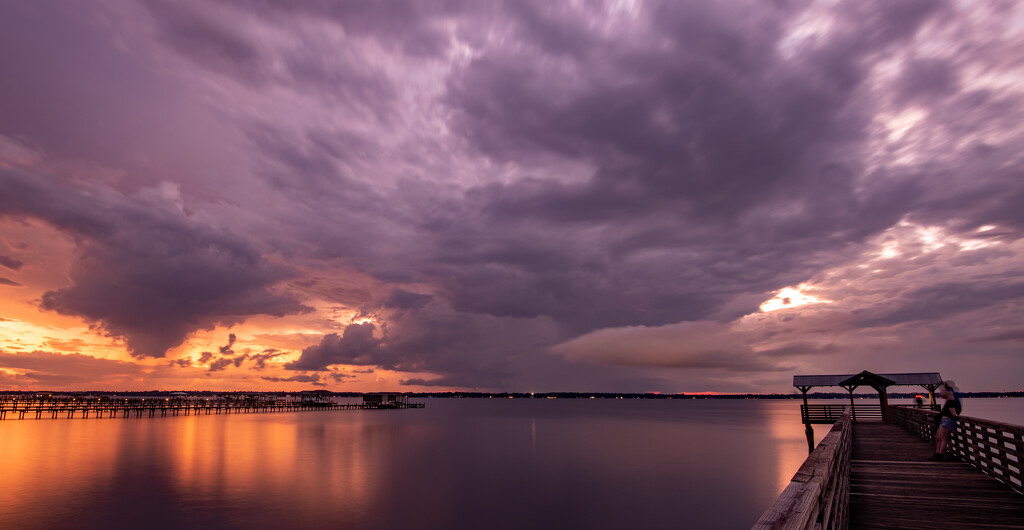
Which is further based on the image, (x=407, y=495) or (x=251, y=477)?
(x=251, y=477)

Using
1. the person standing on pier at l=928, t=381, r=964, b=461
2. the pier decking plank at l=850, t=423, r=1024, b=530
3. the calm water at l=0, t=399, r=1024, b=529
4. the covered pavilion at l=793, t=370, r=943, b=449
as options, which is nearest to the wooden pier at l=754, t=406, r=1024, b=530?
the pier decking plank at l=850, t=423, r=1024, b=530

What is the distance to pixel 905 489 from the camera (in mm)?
12156

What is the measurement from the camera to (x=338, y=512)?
28.5 metres

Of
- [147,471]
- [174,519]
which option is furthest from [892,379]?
[147,471]

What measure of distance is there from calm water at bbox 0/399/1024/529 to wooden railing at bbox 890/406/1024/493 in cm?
1002

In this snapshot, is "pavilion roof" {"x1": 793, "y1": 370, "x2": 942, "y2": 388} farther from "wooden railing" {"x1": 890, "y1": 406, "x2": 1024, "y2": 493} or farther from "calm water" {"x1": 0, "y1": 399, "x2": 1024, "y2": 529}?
"wooden railing" {"x1": 890, "y1": 406, "x2": 1024, "y2": 493}

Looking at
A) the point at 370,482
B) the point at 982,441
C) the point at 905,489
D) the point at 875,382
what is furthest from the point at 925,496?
the point at 370,482

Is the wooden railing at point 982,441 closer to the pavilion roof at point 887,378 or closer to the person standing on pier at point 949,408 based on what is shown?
the person standing on pier at point 949,408

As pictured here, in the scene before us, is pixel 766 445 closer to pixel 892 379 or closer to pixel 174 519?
pixel 892 379

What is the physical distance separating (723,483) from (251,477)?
34364 millimetres

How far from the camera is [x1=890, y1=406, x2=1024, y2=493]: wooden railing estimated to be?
11289 millimetres

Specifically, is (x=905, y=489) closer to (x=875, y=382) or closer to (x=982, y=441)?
(x=982, y=441)

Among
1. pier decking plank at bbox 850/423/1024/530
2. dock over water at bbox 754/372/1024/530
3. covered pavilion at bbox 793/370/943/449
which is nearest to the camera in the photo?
dock over water at bbox 754/372/1024/530

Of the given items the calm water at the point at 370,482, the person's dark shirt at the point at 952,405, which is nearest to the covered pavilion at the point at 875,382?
the calm water at the point at 370,482
